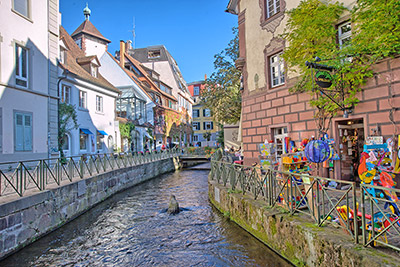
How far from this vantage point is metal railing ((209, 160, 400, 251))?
385cm

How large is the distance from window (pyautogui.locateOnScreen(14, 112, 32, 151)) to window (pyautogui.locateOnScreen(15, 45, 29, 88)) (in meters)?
1.52

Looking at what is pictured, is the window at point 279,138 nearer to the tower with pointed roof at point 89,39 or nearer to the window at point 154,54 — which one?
the tower with pointed roof at point 89,39

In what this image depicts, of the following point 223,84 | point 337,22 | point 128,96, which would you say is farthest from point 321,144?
point 128,96

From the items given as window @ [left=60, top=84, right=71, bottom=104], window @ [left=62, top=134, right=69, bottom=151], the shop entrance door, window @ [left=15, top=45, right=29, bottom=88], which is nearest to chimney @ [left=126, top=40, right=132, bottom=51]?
window @ [left=60, top=84, right=71, bottom=104]

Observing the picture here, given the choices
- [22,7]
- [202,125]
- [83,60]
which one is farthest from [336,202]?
[202,125]

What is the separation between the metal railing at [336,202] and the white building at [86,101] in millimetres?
14119

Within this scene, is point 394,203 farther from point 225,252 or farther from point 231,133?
point 231,133

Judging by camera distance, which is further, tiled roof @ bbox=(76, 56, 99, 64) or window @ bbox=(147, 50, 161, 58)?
window @ bbox=(147, 50, 161, 58)

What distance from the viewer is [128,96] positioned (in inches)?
1119

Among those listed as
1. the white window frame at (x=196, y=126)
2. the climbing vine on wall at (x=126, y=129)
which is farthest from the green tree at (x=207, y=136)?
the climbing vine on wall at (x=126, y=129)

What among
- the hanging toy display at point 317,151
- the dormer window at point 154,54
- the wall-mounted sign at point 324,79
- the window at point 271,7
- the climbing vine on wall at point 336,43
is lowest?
the hanging toy display at point 317,151

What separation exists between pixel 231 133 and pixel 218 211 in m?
17.7

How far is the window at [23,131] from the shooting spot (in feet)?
43.0

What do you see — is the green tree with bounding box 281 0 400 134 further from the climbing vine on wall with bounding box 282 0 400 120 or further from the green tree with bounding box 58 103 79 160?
the green tree with bounding box 58 103 79 160
